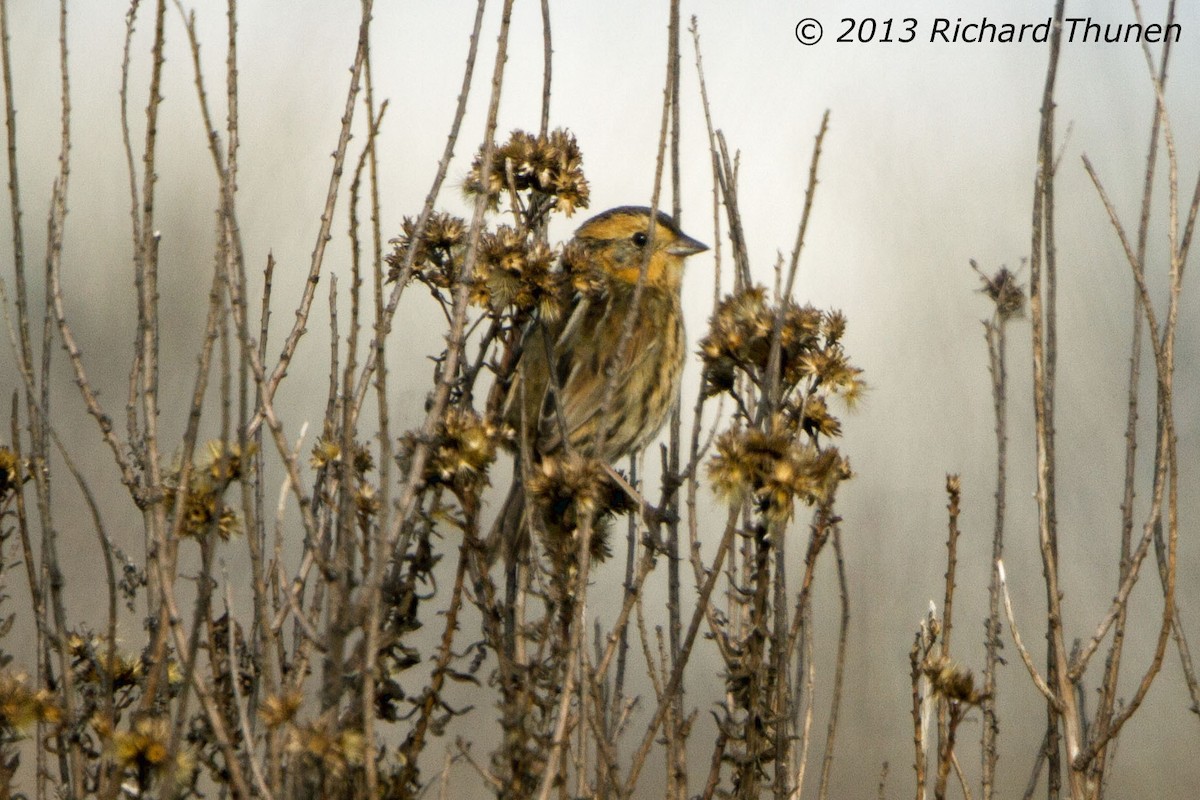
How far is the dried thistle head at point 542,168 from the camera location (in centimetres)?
272

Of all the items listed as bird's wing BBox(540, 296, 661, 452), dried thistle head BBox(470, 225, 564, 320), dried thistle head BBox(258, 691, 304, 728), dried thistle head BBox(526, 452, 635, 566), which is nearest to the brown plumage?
bird's wing BBox(540, 296, 661, 452)

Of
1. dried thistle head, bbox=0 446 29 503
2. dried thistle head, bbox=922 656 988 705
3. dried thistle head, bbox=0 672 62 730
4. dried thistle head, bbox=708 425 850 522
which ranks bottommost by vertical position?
dried thistle head, bbox=0 672 62 730

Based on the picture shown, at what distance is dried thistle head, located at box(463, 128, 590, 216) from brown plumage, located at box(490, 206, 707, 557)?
910 millimetres

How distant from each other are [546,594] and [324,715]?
1.55ft

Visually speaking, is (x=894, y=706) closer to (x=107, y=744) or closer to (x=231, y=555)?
(x=231, y=555)

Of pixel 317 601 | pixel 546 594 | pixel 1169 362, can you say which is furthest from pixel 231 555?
pixel 1169 362

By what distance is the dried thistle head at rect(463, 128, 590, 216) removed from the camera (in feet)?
8.92

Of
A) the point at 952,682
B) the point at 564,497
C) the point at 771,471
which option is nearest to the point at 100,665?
the point at 564,497

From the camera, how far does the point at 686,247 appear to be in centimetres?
465

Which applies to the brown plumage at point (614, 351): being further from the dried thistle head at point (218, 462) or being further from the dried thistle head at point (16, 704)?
the dried thistle head at point (16, 704)

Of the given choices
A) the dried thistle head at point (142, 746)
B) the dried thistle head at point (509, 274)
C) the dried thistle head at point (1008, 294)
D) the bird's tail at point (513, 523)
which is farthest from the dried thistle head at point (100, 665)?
the dried thistle head at point (1008, 294)

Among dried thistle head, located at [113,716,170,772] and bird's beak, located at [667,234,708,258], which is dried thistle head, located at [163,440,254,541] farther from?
bird's beak, located at [667,234,708,258]

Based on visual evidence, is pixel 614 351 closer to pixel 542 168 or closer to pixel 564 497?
pixel 542 168

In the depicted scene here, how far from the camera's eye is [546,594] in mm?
2143
